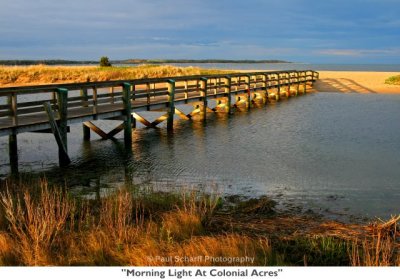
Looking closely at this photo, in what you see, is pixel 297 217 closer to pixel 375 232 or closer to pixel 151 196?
pixel 375 232

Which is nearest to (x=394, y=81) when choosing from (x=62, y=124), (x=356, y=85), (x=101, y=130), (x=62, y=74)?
(x=356, y=85)

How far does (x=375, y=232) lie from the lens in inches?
284

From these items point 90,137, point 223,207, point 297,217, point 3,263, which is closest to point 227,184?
point 223,207

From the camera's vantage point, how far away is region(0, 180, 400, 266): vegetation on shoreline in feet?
18.2

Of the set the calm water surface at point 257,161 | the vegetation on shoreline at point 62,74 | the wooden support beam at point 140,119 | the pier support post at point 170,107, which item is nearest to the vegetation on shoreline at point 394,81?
the vegetation on shoreline at point 62,74

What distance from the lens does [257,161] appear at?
45.1ft

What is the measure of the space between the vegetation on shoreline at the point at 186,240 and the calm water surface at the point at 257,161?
1.83 meters

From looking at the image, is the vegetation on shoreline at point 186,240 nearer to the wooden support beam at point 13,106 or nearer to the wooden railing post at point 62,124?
the wooden support beam at point 13,106

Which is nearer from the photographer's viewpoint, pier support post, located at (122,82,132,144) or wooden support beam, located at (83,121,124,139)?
pier support post, located at (122,82,132,144)

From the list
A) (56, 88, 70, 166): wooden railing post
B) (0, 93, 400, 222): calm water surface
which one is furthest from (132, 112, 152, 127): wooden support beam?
(56, 88, 70, 166): wooden railing post

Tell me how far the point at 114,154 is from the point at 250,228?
28.8ft

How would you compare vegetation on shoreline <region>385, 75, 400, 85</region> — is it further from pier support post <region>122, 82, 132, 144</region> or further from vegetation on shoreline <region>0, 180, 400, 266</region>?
vegetation on shoreline <region>0, 180, 400, 266</region>

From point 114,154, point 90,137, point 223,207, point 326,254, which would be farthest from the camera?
point 90,137

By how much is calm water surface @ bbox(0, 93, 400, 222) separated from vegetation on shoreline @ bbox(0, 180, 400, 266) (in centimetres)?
183
